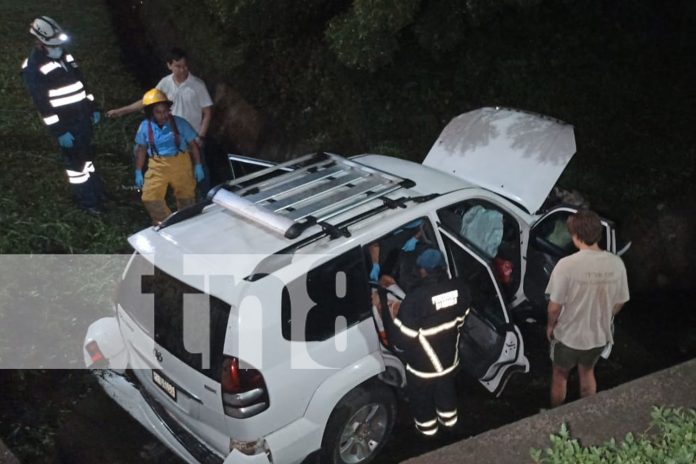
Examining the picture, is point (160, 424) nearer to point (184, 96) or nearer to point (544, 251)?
point (544, 251)

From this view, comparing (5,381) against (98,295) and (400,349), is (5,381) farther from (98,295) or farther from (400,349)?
(400,349)

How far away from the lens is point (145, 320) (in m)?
4.76

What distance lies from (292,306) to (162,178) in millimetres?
2916

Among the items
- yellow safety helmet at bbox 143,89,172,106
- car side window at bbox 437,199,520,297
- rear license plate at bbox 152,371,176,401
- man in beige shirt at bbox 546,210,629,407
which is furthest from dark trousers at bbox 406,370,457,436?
yellow safety helmet at bbox 143,89,172,106

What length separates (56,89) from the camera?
736cm

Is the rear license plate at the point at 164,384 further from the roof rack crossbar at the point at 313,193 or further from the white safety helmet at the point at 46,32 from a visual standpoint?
the white safety helmet at the point at 46,32

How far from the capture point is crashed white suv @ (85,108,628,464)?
4.34m

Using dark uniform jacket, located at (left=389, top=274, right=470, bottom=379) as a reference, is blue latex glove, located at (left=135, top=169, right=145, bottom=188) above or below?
above

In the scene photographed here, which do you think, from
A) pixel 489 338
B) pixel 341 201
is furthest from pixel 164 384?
pixel 489 338

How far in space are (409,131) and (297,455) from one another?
460cm

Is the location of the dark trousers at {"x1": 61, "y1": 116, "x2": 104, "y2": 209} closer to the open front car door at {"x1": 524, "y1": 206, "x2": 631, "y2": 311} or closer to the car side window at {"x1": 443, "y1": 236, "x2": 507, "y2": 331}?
the car side window at {"x1": 443, "y1": 236, "x2": 507, "y2": 331}

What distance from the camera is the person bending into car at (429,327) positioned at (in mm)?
4723

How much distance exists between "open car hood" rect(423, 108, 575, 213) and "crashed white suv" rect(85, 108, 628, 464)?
0.03 m

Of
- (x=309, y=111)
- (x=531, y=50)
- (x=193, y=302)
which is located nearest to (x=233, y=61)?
(x=309, y=111)
